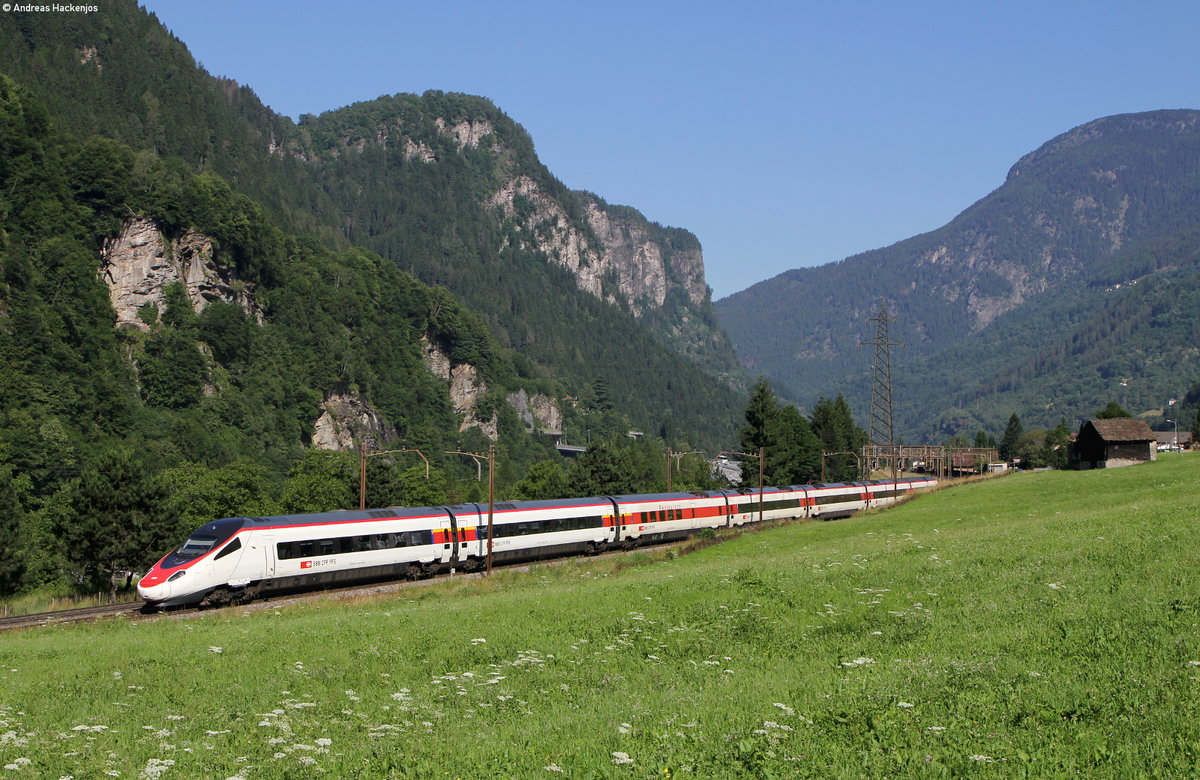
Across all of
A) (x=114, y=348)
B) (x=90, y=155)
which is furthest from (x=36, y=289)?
(x=90, y=155)

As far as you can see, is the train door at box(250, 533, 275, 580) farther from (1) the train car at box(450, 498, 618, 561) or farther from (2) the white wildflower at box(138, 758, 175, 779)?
(2) the white wildflower at box(138, 758, 175, 779)

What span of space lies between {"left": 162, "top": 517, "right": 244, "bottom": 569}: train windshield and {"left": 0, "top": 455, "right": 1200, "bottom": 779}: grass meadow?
525 centimetres

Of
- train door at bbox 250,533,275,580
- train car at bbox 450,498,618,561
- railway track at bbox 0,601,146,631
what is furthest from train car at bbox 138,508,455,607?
train car at bbox 450,498,618,561

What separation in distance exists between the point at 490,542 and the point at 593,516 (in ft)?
32.7

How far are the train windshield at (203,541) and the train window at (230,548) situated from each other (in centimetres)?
26

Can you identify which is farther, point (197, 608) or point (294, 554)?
point (294, 554)

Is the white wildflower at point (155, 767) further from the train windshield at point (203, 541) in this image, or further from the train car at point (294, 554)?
the train windshield at point (203, 541)

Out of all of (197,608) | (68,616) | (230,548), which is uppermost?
(230,548)

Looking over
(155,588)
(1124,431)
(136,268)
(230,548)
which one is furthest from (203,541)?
(136,268)

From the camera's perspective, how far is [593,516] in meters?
57.7

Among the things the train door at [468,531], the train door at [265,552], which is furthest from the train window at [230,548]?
the train door at [468,531]

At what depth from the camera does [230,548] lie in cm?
3847

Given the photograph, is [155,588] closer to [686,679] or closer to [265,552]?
[265,552]

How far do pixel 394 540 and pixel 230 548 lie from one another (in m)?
8.48
